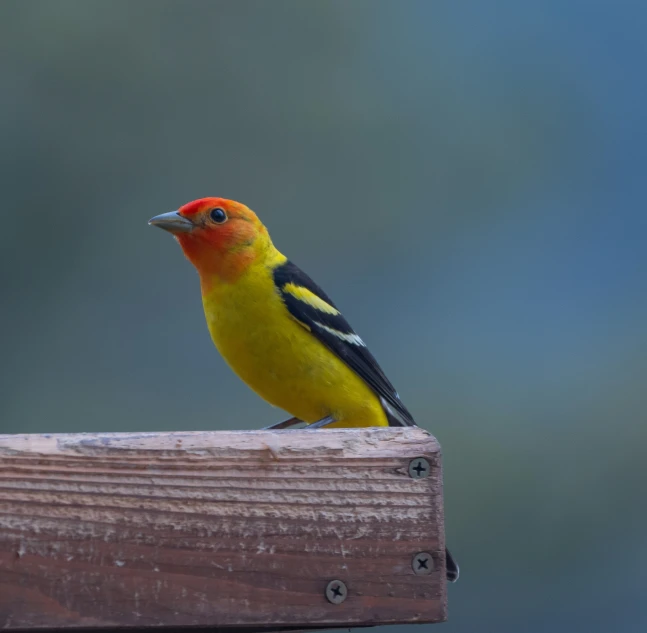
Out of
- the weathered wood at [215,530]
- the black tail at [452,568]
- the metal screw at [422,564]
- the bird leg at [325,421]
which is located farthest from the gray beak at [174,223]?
the metal screw at [422,564]

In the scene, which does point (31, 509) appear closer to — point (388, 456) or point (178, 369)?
Result: point (388, 456)

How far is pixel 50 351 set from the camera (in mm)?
8523

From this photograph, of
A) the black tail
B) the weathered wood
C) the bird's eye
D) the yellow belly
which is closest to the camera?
the weathered wood

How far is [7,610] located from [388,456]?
0.80 m

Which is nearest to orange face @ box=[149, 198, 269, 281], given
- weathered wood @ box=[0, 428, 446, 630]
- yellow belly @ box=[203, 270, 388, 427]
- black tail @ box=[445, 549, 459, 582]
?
yellow belly @ box=[203, 270, 388, 427]

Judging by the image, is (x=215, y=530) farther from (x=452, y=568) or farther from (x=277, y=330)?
(x=277, y=330)

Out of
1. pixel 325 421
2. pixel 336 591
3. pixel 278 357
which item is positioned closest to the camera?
pixel 336 591

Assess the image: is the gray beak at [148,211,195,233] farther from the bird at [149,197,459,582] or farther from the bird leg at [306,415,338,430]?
the bird leg at [306,415,338,430]

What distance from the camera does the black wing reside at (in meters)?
3.69

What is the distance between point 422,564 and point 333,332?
1.70 metres

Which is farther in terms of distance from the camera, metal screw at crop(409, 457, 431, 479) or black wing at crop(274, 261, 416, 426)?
black wing at crop(274, 261, 416, 426)

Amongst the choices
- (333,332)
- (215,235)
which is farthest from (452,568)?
(215,235)

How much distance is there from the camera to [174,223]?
12.8 ft

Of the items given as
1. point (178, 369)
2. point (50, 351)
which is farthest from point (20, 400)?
point (178, 369)
